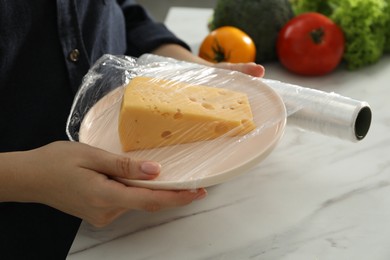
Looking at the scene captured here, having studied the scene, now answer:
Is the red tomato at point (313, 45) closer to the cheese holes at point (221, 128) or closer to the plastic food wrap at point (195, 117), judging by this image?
the plastic food wrap at point (195, 117)

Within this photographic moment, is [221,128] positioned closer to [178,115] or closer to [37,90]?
[178,115]

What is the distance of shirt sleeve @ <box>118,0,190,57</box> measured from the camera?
3.19 ft

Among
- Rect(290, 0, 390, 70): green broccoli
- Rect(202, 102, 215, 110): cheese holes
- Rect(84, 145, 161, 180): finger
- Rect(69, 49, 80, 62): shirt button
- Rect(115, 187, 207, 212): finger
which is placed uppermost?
Rect(290, 0, 390, 70): green broccoli

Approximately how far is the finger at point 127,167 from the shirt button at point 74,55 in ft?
0.95

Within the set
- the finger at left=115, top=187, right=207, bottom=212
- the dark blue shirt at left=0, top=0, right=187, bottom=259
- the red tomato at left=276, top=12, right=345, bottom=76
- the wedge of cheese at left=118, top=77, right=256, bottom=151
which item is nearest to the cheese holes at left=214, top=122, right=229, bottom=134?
the wedge of cheese at left=118, top=77, right=256, bottom=151

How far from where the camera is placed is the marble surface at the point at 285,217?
23.8 inches

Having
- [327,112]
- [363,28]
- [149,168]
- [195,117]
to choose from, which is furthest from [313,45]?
[149,168]

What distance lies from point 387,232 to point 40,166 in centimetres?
44

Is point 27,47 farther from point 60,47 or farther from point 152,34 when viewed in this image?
point 152,34

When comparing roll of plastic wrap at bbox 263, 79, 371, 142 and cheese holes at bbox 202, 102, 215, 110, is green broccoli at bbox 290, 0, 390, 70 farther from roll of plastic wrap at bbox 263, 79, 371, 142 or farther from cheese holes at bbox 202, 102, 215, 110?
cheese holes at bbox 202, 102, 215, 110

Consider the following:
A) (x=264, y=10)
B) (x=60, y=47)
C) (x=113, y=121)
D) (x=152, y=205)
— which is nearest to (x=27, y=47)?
(x=60, y=47)

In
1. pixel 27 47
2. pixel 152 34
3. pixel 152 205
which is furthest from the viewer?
pixel 152 34

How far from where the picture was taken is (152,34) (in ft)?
3.23

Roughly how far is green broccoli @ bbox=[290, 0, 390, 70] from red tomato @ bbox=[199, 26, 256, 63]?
190mm
